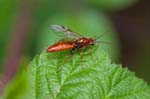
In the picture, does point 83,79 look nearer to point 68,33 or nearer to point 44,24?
point 68,33

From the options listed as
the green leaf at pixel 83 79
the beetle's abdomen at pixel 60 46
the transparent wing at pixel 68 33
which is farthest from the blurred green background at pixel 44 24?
the green leaf at pixel 83 79

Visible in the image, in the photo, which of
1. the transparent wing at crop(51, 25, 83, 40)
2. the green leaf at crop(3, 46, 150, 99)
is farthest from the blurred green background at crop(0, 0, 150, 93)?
the green leaf at crop(3, 46, 150, 99)

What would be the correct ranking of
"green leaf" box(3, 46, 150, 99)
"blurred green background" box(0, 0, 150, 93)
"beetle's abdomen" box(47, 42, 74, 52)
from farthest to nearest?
"blurred green background" box(0, 0, 150, 93)
"beetle's abdomen" box(47, 42, 74, 52)
"green leaf" box(3, 46, 150, 99)

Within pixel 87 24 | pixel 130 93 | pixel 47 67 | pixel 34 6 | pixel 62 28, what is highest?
pixel 34 6

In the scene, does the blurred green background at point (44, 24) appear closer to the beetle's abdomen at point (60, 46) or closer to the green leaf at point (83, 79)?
the beetle's abdomen at point (60, 46)

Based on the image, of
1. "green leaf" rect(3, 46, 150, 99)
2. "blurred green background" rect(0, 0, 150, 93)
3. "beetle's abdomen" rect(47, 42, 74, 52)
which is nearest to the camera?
"green leaf" rect(3, 46, 150, 99)

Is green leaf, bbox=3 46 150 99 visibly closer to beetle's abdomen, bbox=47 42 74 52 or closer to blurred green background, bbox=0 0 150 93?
beetle's abdomen, bbox=47 42 74 52

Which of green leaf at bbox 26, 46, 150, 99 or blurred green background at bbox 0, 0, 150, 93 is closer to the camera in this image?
green leaf at bbox 26, 46, 150, 99

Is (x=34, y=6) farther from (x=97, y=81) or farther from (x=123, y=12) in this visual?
(x=97, y=81)

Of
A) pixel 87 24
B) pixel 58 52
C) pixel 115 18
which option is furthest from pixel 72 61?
pixel 115 18
